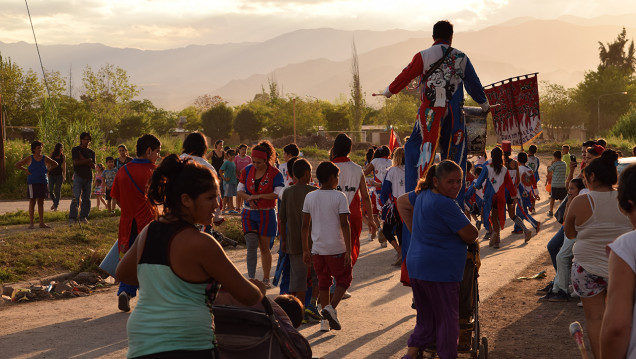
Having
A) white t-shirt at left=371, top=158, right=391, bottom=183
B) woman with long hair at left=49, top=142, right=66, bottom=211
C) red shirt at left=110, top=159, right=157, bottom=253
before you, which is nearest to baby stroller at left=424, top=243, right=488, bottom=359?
red shirt at left=110, top=159, right=157, bottom=253

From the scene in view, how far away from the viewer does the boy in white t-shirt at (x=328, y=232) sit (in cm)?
765

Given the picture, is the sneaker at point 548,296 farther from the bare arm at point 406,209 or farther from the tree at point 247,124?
the tree at point 247,124

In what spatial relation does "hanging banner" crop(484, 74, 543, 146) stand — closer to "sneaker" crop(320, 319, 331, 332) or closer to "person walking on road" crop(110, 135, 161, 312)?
"sneaker" crop(320, 319, 331, 332)

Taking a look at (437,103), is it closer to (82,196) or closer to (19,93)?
(82,196)

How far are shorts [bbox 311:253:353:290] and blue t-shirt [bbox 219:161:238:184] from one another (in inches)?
518

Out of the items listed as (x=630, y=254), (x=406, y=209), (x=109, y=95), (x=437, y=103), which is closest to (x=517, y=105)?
(x=437, y=103)

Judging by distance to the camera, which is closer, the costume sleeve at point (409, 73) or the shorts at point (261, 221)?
the costume sleeve at point (409, 73)

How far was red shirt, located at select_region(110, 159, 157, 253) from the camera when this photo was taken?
872cm

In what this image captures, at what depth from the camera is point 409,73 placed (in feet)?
26.1

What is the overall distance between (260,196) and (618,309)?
7.09 metres

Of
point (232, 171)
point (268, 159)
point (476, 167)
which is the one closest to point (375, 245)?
point (476, 167)

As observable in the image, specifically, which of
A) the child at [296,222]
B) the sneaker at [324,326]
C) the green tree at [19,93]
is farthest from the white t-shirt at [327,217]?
the green tree at [19,93]

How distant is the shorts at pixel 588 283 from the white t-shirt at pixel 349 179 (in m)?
3.85

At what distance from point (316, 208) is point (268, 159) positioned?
7.33 feet
